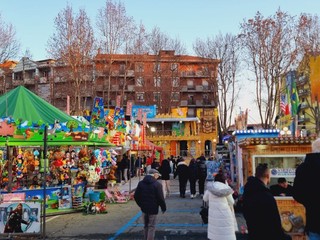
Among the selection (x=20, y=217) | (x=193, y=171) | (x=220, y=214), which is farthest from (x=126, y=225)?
(x=193, y=171)

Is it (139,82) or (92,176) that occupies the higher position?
(139,82)

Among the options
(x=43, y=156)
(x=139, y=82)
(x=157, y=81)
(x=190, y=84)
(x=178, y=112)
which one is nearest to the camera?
(x=43, y=156)

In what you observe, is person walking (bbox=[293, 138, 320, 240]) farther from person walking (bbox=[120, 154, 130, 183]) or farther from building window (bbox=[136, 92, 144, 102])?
building window (bbox=[136, 92, 144, 102])

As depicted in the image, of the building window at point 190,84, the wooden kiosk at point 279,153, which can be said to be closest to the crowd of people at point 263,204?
the wooden kiosk at point 279,153

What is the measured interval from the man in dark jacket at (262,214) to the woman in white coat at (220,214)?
1.52 metres

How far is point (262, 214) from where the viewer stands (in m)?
4.50

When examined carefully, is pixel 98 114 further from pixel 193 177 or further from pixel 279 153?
pixel 279 153

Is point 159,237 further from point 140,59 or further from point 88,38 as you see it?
point 140,59

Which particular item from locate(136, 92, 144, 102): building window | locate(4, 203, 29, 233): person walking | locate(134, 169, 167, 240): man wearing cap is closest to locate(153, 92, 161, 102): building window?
locate(136, 92, 144, 102): building window

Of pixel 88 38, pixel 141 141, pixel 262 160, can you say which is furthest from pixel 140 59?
pixel 262 160

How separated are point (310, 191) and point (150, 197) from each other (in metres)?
3.80

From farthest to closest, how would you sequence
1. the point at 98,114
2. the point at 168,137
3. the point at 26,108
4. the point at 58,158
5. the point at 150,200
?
the point at 168,137, the point at 98,114, the point at 58,158, the point at 26,108, the point at 150,200

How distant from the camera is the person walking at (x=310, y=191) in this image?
399 cm

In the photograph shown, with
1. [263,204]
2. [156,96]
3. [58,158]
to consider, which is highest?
[156,96]
